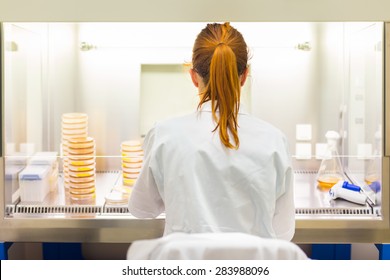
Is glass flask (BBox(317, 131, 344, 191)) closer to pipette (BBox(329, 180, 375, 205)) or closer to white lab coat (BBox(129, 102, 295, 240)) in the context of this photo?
pipette (BBox(329, 180, 375, 205))

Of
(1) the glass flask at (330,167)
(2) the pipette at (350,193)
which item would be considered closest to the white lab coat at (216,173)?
(2) the pipette at (350,193)

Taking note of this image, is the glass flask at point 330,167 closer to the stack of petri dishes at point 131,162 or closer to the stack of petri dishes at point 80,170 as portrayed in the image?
the stack of petri dishes at point 131,162

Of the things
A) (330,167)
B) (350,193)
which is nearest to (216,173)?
(350,193)

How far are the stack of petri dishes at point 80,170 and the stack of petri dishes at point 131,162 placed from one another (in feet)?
0.47

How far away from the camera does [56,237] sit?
193 centimetres

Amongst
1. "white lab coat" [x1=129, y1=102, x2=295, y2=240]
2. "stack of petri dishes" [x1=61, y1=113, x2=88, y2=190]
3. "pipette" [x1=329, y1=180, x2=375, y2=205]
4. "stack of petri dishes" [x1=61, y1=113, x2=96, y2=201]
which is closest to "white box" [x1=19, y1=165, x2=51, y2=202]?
"stack of petri dishes" [x1=61, y1=113, x2=96, y2=201]

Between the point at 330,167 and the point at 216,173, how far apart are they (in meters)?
1.09

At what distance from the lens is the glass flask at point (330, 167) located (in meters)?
2.27

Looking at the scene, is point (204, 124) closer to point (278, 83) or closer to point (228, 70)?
point (228, 70)

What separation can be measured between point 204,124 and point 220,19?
555 mm

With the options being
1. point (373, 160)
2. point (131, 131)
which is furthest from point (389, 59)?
point (131, 131)

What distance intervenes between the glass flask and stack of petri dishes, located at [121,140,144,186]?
0.71 meters

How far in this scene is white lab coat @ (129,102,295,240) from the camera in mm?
1361

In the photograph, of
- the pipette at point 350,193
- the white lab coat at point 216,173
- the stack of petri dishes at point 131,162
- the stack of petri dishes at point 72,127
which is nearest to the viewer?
the white lab coat at point 216,173
